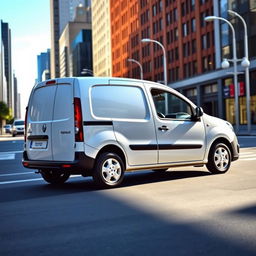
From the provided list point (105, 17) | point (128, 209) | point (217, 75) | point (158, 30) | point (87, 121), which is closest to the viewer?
point (128, 209)

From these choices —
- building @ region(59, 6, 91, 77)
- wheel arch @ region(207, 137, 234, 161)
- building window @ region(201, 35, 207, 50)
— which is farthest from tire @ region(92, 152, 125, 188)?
building @ region(59, 6, 91, 77)

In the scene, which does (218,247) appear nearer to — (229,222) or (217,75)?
(229,222)

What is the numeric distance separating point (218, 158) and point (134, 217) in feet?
14.3

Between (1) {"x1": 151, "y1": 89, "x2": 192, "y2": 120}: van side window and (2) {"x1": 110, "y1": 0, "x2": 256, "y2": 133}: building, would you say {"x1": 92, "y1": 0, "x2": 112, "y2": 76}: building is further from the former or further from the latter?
(1) {"x1": 151, "y1": 89, "x2": 192, "y2": 120}: van side window

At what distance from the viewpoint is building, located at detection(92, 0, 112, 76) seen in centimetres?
10225

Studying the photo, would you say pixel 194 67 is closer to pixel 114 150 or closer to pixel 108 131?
pixel 114 150

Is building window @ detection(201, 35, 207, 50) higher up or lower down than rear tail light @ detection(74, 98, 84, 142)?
higher up

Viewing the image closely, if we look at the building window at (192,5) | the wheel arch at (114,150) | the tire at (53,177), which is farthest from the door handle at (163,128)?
the building window at (192,5)

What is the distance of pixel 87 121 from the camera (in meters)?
7.55

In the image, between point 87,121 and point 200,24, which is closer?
point 87,121

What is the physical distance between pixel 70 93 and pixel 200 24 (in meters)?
47.6

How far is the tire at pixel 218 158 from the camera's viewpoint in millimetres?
9258

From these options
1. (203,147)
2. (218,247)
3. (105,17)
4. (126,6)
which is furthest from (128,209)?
(105,17)

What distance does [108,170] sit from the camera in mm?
7824
